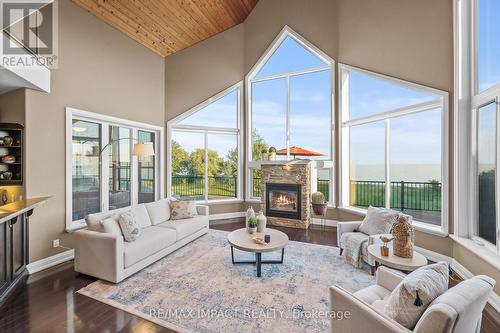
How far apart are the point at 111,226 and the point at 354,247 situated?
3.53m

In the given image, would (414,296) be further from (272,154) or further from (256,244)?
(272,154)

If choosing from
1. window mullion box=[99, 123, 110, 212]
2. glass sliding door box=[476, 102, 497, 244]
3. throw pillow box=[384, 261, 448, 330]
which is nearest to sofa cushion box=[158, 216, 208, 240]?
window mullion box=[99, 123, 110, 212]

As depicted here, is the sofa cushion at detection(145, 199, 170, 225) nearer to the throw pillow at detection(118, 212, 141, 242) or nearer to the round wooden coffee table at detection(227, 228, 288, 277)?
the throw pillow at detection(118, 212, 141, 242)

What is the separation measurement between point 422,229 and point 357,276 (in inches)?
59.3

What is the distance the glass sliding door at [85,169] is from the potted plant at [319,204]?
458 centimetres

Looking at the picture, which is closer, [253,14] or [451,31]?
[451,31]

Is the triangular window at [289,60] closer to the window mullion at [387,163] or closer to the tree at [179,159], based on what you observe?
the window mullion at [387,163]

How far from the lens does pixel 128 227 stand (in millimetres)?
3404

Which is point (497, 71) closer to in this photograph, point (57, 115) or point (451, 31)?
point (451, 31)

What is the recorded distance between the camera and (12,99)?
3.45 meters

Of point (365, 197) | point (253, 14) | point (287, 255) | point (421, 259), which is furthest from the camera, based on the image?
point (253, 14)

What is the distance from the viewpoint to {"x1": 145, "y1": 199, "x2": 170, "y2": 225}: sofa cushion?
4316mm

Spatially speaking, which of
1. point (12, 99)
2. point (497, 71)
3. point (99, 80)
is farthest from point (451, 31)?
point (12, 99)

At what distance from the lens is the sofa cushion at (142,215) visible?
4030mm
